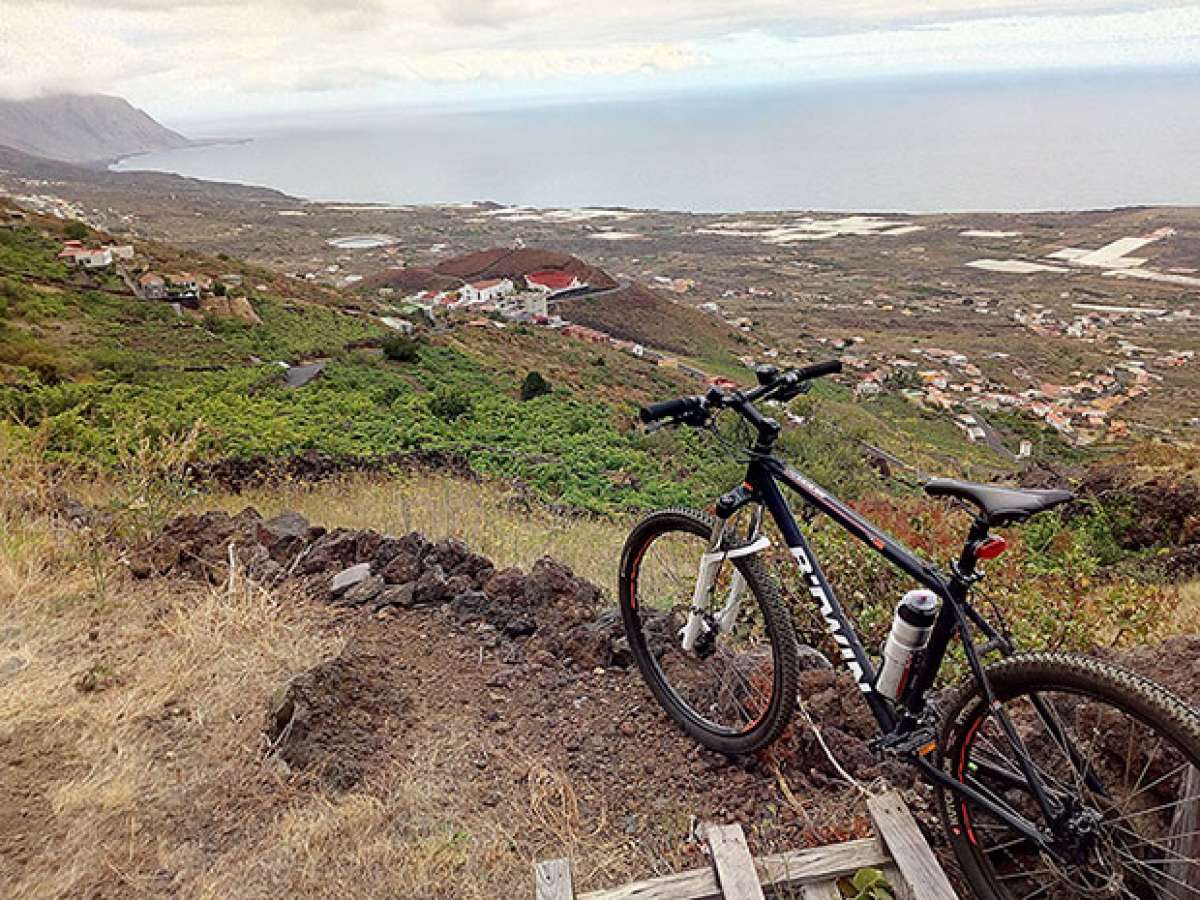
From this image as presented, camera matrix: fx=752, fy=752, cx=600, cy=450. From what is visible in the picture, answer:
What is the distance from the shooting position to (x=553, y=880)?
7.02 feet

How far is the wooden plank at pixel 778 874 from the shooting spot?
6.89 feet

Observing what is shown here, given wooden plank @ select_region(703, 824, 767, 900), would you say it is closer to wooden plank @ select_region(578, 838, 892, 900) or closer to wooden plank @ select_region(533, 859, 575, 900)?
wooden plank @ select_region(578, 838, 892, 900)

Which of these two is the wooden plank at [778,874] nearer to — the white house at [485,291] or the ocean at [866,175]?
the white house at [485,291]

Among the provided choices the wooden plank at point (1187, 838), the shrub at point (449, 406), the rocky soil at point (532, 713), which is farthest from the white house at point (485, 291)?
the wooden plank at point (1187, 838)

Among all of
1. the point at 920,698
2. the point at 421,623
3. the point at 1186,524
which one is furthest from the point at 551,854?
the point at 1186,524

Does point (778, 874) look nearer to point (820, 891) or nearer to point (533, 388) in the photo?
point (820, 891)

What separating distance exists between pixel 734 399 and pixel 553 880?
5.24ft

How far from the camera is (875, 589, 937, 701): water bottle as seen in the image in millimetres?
2107

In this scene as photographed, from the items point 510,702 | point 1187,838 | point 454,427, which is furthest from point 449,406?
point 1187,838

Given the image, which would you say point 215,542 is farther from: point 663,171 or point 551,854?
point 663,171

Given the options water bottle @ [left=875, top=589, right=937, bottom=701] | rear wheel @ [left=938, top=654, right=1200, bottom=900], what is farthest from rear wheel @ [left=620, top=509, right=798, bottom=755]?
rear wheel @ [left=938, top=654, right=1200, bottom=900]

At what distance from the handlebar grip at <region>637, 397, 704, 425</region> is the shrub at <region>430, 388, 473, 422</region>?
13124 millimetres

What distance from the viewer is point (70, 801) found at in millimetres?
2584

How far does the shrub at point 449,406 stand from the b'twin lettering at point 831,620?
1342 cm
